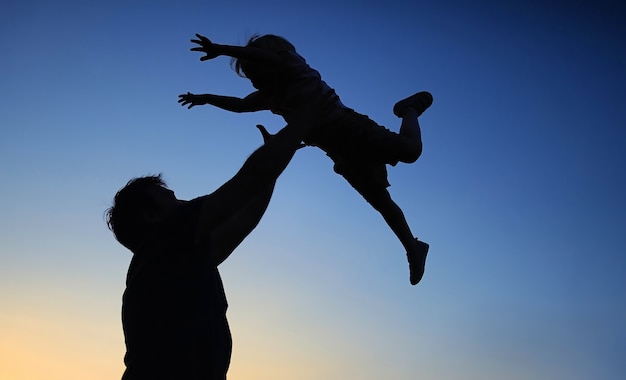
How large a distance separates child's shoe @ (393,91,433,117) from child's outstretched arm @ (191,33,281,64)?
1020 mm

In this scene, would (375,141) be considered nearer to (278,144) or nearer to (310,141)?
(310,141)

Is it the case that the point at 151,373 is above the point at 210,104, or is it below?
below

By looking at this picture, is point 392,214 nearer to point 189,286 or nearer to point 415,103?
point 415,103

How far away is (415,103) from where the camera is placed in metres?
4.06

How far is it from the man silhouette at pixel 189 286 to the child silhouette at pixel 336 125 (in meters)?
1.19

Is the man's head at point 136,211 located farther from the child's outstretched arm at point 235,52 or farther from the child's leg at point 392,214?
the child's leg at point 392,214

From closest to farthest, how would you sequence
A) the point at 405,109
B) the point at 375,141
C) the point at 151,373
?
the point at 151,373
the point at 375,141
the point at 405,109

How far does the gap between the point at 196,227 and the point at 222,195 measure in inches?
5.2

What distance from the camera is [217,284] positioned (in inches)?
82.5

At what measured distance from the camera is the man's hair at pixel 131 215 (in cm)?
227

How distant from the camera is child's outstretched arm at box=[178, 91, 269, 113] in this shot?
3.68 m

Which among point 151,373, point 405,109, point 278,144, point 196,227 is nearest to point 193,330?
point 151,373

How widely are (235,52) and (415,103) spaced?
1.41 metres

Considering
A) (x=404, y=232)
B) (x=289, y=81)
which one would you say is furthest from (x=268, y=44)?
(x=404, y=232)
